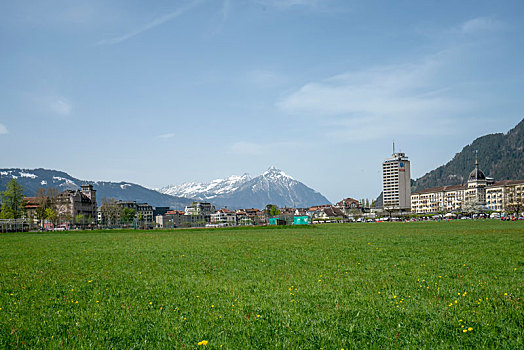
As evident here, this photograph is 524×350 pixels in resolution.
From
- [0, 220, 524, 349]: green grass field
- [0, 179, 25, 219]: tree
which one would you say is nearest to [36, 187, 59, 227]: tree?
[0, 179, 25, 219]: tree

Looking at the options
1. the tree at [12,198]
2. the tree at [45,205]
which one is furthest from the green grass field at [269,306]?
the tree at [45,205]

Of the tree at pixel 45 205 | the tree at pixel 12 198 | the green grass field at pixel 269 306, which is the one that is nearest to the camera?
the green grass field at pixel 269 306

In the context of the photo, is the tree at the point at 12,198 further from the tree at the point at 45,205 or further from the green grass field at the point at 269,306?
the green grass field at the point at 269,306

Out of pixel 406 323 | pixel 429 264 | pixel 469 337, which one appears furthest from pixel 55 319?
pixel 429 264

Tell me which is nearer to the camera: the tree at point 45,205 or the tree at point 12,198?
the tree at point 12,198

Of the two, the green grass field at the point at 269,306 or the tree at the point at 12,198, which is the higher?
the tree at the point at 12,198

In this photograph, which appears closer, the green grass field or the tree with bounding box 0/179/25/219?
the green grass field

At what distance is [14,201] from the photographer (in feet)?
358

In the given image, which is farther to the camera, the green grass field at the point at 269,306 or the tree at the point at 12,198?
the tree at the point at 12,198

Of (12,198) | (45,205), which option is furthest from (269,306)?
(45,205)

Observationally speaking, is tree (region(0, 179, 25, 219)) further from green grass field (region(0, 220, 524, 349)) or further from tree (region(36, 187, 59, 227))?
green grass field (region(0, 220, 524, 349))

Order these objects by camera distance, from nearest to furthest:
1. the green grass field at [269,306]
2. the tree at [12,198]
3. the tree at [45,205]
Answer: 1. the green grass field at [269,306]
2. the tree at [12,198]
3. the tree at [45,205]

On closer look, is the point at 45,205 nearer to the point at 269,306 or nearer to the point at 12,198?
the point at 12,198

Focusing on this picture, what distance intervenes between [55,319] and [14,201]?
383 feet
